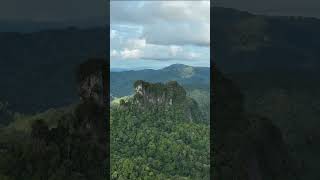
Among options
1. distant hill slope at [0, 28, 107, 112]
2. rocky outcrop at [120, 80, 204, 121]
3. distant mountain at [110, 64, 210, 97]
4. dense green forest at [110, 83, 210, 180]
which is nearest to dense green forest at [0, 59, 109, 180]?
distant hill slope at [0, 28, 107, 112]

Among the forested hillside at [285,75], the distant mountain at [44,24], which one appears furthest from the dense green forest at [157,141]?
the forested hillside at [285,75]

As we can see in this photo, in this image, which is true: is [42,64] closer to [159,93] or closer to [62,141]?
[62,141]

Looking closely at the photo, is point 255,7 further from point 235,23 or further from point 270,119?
point 270,119

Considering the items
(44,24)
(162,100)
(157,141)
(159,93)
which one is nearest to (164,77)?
(159,93)

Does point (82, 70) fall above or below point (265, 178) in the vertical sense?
above

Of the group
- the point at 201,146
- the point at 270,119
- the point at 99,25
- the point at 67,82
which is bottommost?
the point at 201,146

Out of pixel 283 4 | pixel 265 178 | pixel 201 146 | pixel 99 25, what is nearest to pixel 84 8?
pixel 99 25

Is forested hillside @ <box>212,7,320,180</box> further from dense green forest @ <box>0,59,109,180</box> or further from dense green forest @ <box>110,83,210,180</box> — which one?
dense green forest @ <box>110,83,210,180</box>
